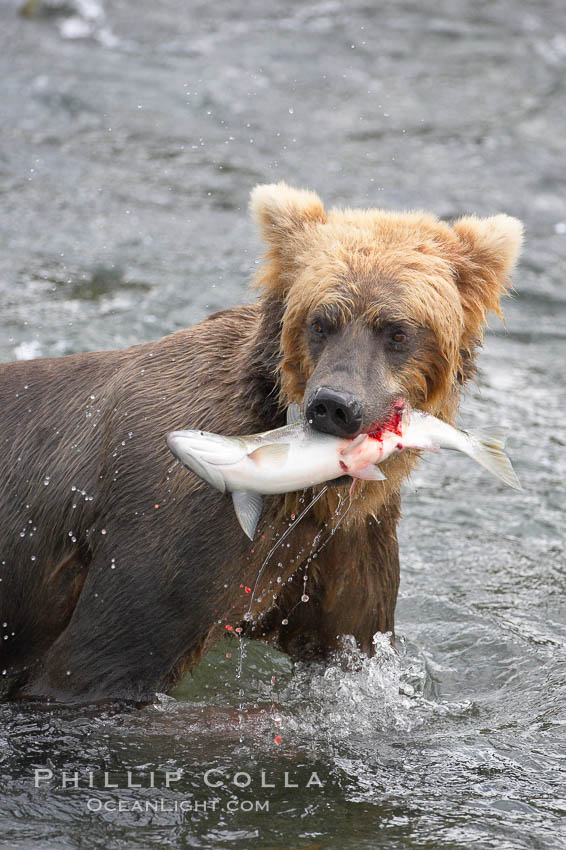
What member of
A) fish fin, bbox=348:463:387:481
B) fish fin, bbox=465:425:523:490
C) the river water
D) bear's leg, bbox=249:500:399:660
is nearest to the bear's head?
fish fin, bbox=348:463:387:481

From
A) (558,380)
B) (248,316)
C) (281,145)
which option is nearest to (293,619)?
(248,316)

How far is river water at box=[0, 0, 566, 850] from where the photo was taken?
484 centimetres

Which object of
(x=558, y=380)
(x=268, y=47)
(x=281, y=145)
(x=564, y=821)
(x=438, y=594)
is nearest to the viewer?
(x=564, y=821)

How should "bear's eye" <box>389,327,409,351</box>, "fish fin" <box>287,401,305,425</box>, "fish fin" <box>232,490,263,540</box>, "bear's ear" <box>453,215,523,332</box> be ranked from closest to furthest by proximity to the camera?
1. "fish fin" <box>232,490,263,540</box>
2. "bear's eye" <box>389,327,409,351</box>
3. "fish fin" <box>287,401,305,425</box>
4. "bear's ear" <box>453,215,523,332</box>

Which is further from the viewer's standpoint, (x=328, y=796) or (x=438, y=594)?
(x=438, y=594)

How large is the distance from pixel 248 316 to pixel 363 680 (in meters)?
1.67

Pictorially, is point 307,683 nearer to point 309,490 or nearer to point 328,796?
point 328,796

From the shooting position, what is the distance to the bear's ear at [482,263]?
4738 millimetres

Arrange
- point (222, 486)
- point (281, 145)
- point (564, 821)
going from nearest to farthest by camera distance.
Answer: point (222, 486), point (564, 821), point (281, 145)

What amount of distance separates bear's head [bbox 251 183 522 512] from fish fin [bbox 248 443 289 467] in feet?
0.49

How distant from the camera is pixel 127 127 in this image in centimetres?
1300

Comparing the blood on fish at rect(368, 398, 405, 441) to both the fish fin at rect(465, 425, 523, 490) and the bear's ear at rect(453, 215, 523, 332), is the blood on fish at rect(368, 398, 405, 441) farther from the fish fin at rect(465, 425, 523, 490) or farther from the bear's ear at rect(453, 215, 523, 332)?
the bear's ear at rect(453, 215, 523, 332)

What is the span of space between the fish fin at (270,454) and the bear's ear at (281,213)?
3.23 feet

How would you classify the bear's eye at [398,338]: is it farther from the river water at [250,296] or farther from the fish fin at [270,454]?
the river water at [250,296]
